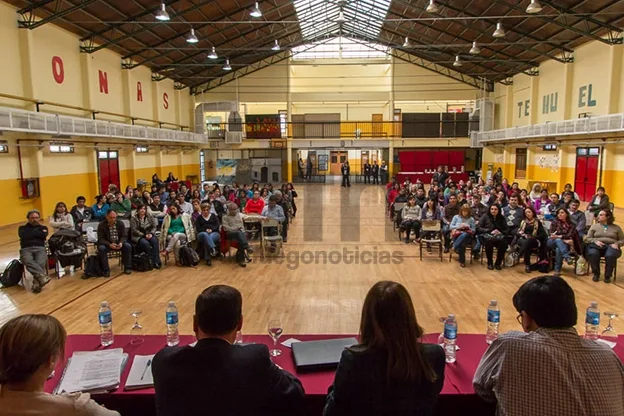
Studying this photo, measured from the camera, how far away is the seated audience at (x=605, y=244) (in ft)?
20.2

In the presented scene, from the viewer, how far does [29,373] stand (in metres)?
1.36

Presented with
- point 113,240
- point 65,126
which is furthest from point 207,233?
point 65,126

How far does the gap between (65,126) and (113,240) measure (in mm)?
6581

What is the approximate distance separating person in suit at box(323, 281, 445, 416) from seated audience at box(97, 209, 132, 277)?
20.0ft

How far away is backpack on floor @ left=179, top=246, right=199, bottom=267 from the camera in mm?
7273

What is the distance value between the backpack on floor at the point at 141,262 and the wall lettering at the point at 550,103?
17055 mm

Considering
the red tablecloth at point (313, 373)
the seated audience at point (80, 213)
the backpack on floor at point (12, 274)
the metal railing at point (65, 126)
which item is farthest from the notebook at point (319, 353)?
the metal railing at point (65, 126)

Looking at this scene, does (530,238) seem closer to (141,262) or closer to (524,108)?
(141,262)

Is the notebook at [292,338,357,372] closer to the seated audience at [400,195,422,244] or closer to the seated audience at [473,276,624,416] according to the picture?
the seated audience at [473,276,624,416]

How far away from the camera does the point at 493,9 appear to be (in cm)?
1427

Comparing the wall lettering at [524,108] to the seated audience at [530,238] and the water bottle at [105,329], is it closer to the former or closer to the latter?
the seated audience at [530,238]

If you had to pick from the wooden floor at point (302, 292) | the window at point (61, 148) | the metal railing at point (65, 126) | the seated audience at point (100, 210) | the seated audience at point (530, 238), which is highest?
the metal railing at point (65, 126)

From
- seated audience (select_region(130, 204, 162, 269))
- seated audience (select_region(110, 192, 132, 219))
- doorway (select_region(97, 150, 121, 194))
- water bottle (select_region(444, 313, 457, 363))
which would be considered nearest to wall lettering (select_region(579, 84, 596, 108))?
seated audience (select_region(130, 204, 162, 269))

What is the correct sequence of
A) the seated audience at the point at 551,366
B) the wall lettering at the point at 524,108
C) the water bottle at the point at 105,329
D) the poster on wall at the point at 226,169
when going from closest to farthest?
the seated audience at the point at 551,366 → the water bottle at the point at 105,329 → the wall lettering at the point at 524,108 → the poster on wall at the point at 226,169
